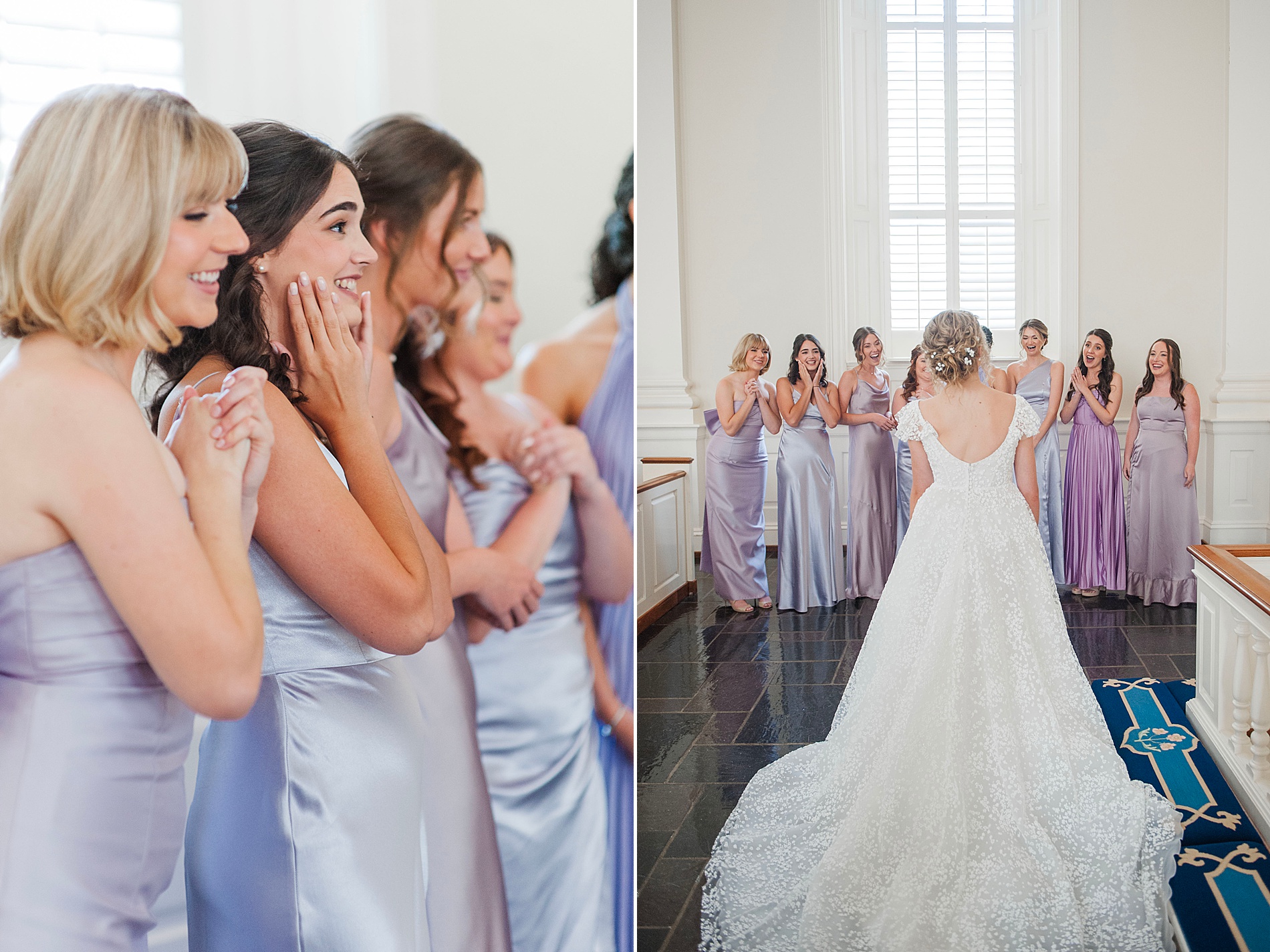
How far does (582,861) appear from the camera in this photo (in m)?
1.47

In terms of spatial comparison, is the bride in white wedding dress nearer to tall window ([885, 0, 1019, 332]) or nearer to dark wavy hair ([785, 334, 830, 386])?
dark wavy hair ([785, 334, 830, 386])

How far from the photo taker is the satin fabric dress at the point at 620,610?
1.46 meters

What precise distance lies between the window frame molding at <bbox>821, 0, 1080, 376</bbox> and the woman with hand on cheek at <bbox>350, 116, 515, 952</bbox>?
7.55 metres

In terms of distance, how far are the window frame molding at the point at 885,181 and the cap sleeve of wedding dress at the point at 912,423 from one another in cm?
504

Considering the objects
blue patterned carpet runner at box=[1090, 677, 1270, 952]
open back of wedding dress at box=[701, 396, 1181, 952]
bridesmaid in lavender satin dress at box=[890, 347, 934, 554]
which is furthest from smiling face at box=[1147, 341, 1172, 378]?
open back of wedding dress at box=[701, 396, 1181, 952]

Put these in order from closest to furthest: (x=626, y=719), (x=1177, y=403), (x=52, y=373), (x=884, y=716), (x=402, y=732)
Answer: (x=52, y=373) → (x=402, y=732) → (x=626, y=719) → (x=884, y=716) → (x=1177, y=403)

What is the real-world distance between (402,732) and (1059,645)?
8.69ft

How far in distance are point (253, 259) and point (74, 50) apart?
40 centimetres

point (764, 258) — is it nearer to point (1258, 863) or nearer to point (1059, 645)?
point (1059, 645)

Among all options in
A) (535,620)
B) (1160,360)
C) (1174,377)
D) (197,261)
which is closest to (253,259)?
(197,261)

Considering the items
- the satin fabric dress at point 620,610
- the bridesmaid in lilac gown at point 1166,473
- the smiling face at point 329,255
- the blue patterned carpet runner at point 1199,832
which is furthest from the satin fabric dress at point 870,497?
the smiling face at point 329,255

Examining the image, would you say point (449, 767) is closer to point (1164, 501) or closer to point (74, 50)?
point (74, 50)

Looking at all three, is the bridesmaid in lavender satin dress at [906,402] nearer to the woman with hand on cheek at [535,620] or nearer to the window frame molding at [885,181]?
the window frame molding at [885,181]

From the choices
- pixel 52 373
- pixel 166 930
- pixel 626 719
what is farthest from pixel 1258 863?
pixel 52 373
